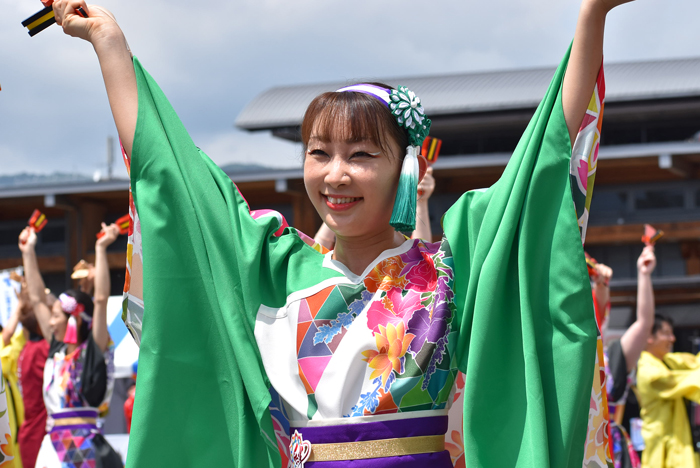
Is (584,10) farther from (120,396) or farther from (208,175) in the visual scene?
(120,396)

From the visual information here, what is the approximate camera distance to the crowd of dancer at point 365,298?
153cm

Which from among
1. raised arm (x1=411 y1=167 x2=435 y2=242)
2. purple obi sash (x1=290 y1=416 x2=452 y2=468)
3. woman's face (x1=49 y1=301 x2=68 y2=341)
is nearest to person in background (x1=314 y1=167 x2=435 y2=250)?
raised arm (x1=411 y1=167 x2=435 y2=242)

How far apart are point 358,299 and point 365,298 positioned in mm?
15

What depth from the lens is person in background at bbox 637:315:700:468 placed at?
5180 millimetres

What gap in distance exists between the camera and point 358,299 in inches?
66.2

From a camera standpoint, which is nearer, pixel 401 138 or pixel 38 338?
pixel 401 138

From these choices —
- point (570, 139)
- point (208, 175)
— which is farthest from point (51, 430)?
point (570, 139)

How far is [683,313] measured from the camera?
8641 millimetres

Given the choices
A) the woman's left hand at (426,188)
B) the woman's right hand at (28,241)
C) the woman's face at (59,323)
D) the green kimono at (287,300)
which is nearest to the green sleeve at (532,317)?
the green kimono at (287,300)

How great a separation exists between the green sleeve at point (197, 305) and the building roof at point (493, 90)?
24.2ft

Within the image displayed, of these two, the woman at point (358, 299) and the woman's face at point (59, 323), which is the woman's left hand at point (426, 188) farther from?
the woman's face at point (59, 323)

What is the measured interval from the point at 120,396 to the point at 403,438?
6.37 m

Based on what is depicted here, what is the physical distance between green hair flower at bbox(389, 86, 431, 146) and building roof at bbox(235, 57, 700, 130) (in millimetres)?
7315

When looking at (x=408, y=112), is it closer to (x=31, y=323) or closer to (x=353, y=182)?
(x=353, y=182)
